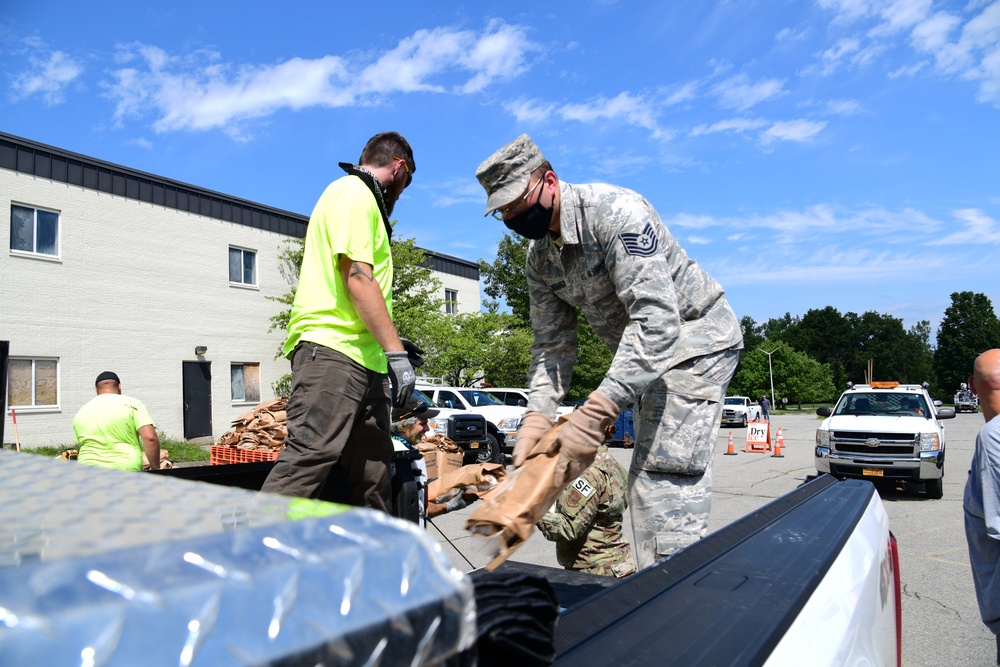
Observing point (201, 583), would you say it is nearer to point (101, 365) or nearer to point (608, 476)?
point (608, 476)

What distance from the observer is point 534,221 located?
8.60ft

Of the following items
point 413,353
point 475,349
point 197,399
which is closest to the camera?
point 413,353

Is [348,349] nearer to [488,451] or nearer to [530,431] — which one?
[530,431]

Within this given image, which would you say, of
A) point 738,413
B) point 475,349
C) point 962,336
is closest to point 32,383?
point 475,349

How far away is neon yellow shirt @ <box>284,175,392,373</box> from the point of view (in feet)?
9.45

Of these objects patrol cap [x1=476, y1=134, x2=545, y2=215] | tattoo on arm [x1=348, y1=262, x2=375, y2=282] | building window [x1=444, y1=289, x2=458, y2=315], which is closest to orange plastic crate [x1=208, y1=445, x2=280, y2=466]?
tattoo on arm [x1=348, y1=262, x2=375, y2=282]

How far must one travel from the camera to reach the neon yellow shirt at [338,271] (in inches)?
113

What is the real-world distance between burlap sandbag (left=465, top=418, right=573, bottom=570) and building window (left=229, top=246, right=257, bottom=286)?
71.3ft

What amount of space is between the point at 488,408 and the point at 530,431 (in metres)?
14.6

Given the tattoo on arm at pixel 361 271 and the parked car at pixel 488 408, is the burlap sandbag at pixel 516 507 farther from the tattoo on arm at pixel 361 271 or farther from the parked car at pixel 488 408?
the parked car at pixel 488 408

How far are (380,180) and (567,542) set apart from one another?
2060 millimetres

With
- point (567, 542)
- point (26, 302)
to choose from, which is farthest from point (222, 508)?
point (26, 302)

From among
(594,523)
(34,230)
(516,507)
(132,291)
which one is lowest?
(594,523)

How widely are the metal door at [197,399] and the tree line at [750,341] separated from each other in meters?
2.19
